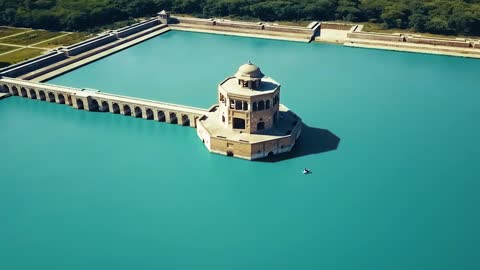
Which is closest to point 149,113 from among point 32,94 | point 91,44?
point 32,94

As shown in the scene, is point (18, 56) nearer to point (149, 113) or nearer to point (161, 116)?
point (149, 113)

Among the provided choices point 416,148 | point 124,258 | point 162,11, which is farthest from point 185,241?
point 162,11

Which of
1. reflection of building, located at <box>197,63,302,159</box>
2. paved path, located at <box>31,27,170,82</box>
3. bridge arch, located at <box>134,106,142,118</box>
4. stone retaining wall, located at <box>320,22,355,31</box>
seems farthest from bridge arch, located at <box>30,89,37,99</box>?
stone retaining wall, located at <box>320,22,355,31</box>

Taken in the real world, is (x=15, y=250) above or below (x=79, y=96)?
below

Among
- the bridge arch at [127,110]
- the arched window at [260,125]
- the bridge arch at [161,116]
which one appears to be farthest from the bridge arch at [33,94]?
the arched window at [260,125]

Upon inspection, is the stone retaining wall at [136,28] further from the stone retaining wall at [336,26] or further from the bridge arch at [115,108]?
the stone retaining wall at [336,26]

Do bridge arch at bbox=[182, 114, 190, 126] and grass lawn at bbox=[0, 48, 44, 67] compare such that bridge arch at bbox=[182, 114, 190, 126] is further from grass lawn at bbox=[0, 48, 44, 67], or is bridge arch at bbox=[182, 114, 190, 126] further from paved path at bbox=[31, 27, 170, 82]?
grass lawn at bbox=[0, 48, 44, 67]

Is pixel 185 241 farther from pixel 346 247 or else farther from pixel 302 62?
pixel 302 62
